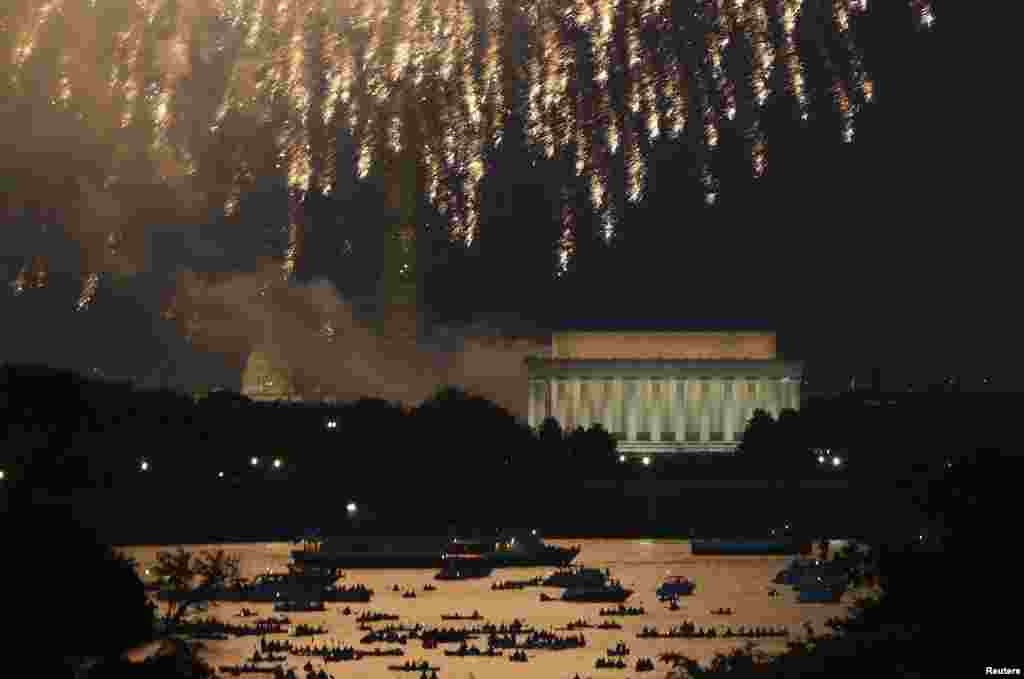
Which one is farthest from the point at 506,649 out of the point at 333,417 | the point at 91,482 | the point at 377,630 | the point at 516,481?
the point at 333,417

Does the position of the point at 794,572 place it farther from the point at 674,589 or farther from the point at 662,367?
the point at 662,367

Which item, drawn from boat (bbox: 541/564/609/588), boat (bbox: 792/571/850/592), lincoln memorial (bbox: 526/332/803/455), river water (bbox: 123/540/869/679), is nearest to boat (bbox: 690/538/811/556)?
river water (bbox: 123/540/869/679)

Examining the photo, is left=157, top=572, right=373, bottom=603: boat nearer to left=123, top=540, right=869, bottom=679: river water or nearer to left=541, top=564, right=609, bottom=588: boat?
left=123, top=540, right=869, bottom=679: river water

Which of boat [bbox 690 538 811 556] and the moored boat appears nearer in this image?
the moored boat

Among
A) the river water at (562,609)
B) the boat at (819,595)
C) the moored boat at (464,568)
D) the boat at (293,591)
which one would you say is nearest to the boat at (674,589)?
the river water at (562,609)

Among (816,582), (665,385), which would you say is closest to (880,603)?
(816,582)

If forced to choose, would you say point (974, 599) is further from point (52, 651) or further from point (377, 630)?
point (377, 630)

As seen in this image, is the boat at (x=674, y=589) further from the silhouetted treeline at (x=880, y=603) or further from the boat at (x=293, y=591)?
the silhouetted treeline at (x=880, y=603)
